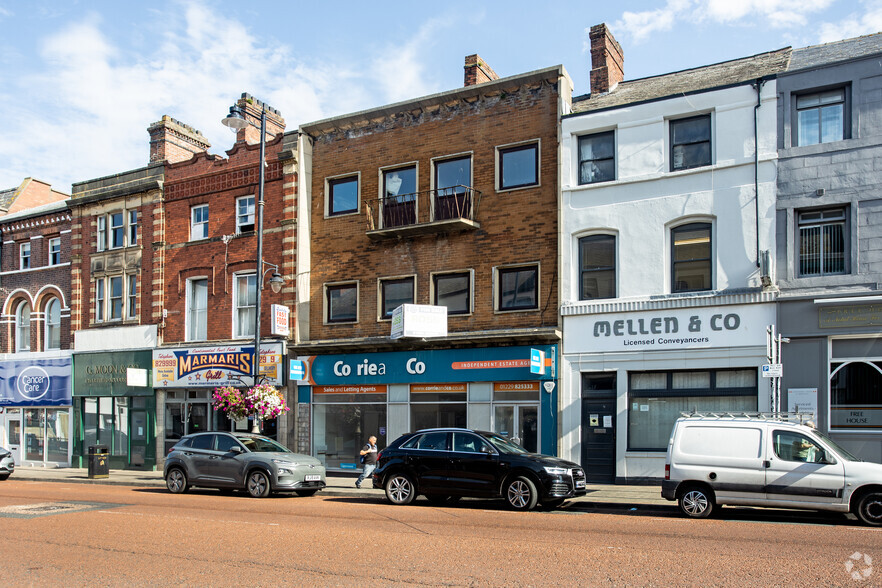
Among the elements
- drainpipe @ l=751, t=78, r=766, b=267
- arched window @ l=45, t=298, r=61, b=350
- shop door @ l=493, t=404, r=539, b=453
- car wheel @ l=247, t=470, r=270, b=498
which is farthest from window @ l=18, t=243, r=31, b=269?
drainpipe @ l=751, t=78, r=766, b=267

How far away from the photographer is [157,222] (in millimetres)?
29578

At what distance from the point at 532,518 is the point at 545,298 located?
891cm

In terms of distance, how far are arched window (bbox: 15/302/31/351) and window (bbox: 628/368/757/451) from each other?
997 inches

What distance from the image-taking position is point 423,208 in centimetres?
2397

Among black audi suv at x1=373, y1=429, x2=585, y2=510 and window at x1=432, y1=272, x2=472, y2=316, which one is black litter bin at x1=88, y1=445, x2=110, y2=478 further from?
black audi suv at x1=373, y1=429, x2=585, y2=510

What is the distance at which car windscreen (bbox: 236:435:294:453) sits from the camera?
19281 mm

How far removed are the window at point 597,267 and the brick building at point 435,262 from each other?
75cm

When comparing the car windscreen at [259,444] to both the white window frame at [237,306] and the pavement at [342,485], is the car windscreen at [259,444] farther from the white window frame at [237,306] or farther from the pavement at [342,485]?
the white window frame at [237,306]

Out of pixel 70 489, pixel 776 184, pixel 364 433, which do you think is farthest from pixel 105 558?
pixel 776 184

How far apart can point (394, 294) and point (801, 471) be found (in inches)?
544

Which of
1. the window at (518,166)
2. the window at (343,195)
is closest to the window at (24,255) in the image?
the window at (343,195)

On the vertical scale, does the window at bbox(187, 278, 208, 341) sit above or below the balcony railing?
below

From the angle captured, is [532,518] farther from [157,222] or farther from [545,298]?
[157,222]

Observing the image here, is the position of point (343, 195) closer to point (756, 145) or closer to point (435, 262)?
point (435, 262)
